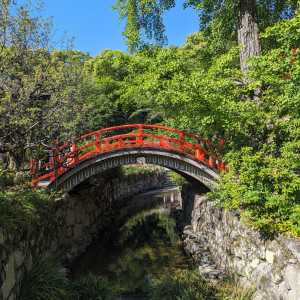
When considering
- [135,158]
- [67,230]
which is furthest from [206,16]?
[67,230]

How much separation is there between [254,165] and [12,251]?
583 centimetres

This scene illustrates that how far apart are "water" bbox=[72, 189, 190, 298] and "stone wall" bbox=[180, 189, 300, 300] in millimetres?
1362

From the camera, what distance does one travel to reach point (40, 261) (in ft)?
23.0

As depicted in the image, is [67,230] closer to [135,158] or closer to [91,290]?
[135,158]

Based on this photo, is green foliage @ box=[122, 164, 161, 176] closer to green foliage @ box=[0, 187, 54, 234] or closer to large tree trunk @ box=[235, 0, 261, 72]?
green foliage @ box=[0, 187, 54, 234]

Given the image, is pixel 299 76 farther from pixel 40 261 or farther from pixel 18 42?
pixel 18 42

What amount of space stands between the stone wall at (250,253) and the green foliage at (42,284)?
4682 millimetres

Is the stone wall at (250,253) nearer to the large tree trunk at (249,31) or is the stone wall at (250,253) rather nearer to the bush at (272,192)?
the bush at (272,192)

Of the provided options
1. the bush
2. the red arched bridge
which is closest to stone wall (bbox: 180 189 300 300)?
the bush

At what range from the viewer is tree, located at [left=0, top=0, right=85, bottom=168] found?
336 inches

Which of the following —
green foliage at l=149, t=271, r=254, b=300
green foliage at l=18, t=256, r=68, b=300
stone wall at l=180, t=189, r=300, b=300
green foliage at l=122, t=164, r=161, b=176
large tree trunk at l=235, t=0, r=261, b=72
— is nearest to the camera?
stone wall at l=180, t=189, r=300, b=300

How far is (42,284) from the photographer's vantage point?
6258 mm

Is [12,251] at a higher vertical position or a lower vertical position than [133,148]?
lower

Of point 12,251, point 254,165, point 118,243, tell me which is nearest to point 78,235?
point 118,243
